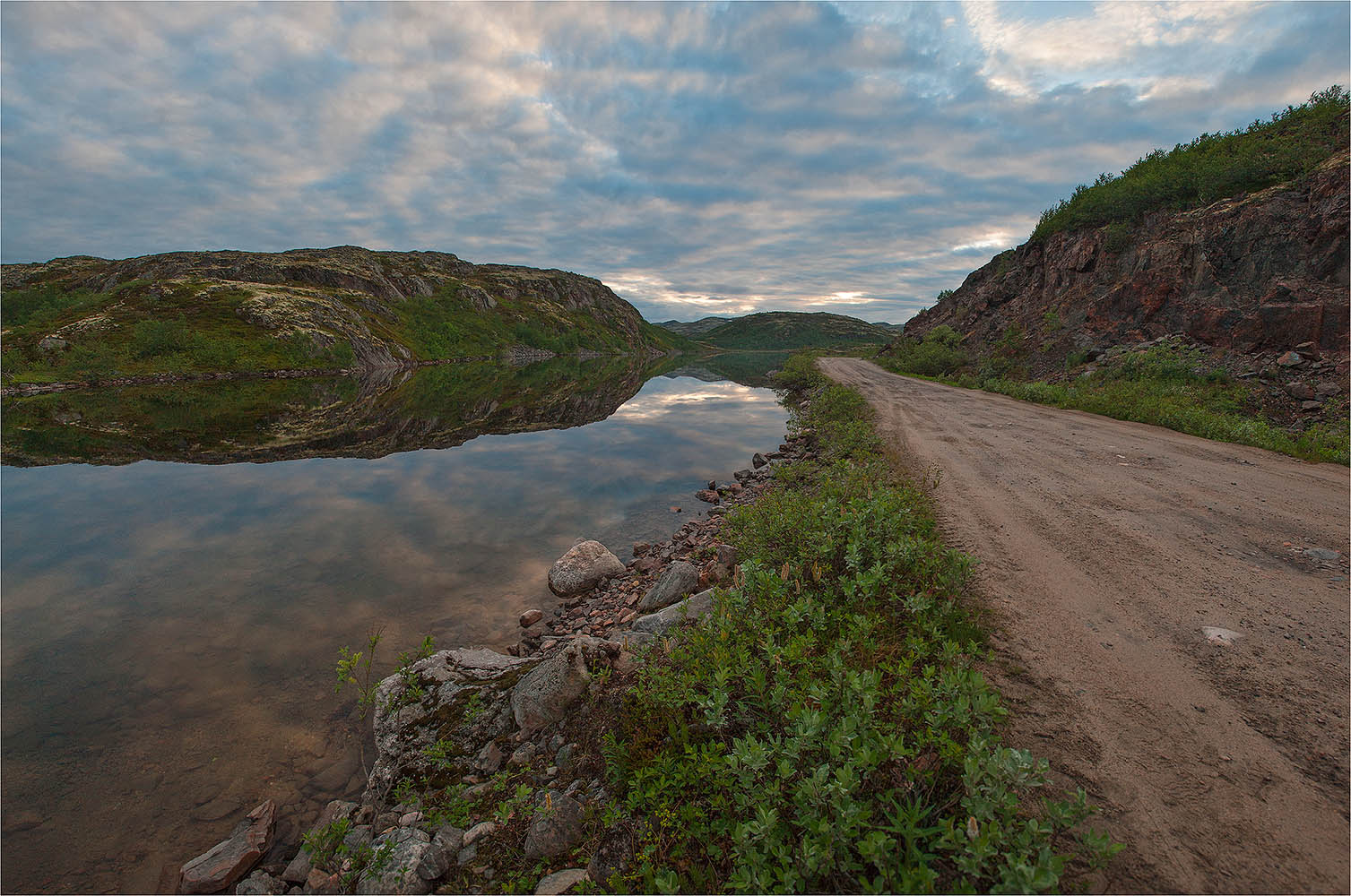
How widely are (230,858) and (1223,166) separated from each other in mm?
44278

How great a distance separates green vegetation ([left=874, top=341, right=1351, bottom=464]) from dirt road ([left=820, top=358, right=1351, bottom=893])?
328 centimetres

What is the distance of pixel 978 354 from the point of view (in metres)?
40.4

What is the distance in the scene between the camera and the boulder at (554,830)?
4188 millimetres

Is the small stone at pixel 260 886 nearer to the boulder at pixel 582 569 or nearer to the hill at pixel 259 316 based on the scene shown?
the boulder at pixel 582 569

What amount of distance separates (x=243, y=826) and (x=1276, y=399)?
28337mm

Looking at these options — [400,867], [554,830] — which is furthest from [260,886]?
[554,830]

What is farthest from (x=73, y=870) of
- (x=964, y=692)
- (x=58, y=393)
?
(x=58, y=393)

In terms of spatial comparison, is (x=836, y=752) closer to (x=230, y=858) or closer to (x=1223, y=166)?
(x=230, y=858)

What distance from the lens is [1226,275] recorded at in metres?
23.2

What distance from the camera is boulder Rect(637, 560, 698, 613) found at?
898cm

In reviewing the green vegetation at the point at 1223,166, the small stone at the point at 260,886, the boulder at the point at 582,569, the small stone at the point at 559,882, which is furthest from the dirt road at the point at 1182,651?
the green vegetation at the point at 1223,166

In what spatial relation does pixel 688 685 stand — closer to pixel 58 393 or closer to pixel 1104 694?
pixel 1104 694

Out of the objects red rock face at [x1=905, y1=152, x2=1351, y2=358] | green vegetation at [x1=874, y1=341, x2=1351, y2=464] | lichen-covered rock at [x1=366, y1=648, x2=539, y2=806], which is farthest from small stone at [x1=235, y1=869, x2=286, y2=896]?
red rock face at [x1=905, y1=152, x2=1351, y2=358]

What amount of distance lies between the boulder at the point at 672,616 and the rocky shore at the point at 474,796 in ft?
0.09
